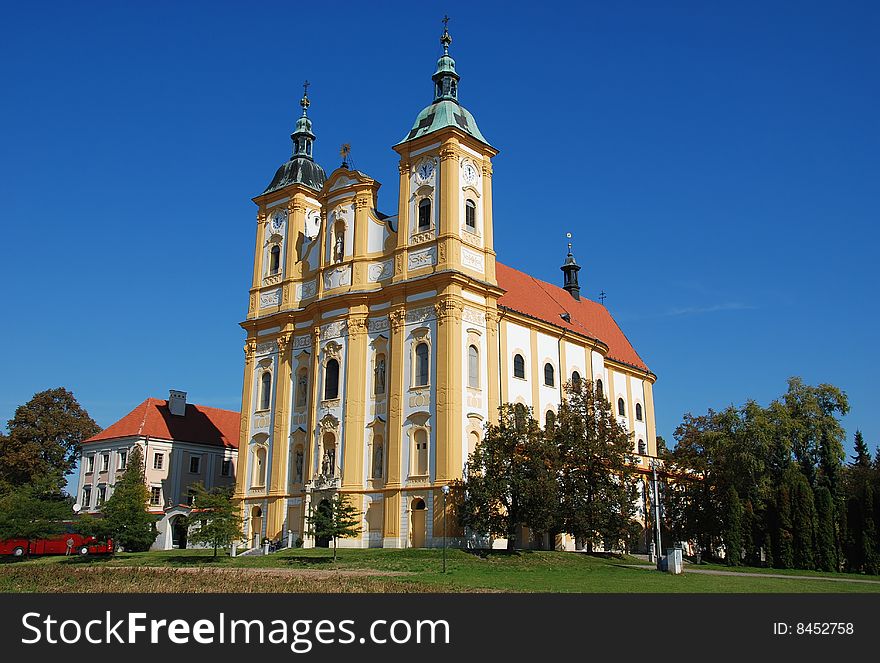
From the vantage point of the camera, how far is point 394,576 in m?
24.3

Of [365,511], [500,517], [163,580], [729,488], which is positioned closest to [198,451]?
[365,511]

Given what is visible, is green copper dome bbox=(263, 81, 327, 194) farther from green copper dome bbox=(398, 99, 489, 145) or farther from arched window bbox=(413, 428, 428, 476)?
arched window bbox=(413, 428, 428, 476)

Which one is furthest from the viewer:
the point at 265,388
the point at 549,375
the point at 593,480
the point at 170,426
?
the point at 170,426

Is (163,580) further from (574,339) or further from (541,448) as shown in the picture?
(574,339)

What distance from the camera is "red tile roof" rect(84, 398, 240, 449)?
2495 inches

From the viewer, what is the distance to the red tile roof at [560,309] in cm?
5006

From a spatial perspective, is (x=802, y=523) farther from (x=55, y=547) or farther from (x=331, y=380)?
(x=55, y=547)

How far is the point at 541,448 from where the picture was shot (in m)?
36.5

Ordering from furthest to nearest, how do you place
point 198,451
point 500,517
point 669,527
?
point 198,451 → point 669,527 → point 500,517

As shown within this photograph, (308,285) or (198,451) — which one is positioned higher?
(308,285)

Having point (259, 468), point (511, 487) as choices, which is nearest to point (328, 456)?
point (259, 468)

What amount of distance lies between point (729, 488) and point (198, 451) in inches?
1641

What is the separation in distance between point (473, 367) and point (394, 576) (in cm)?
1860
